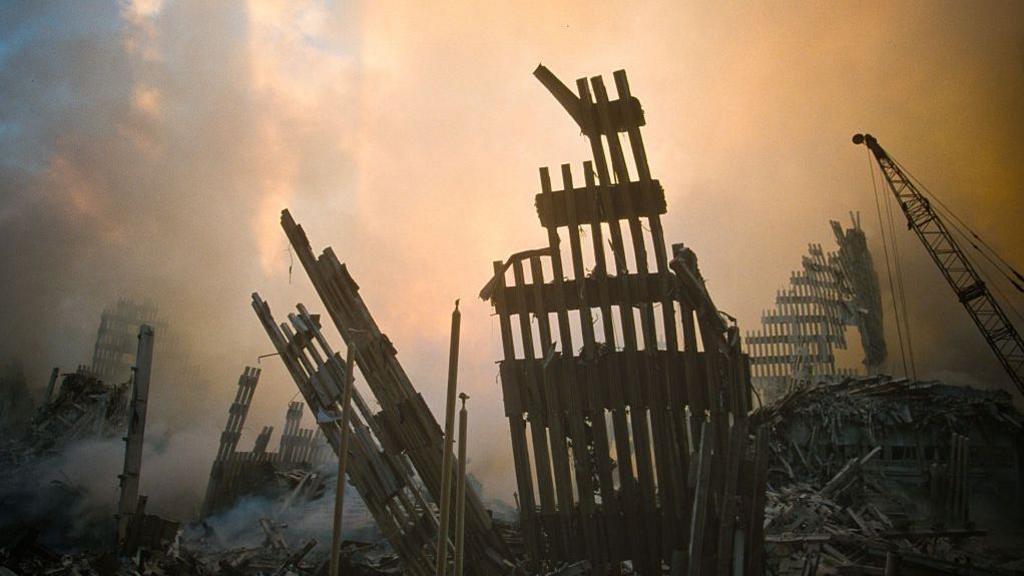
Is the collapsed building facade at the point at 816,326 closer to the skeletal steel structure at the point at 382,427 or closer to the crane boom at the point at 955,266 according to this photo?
the crane boom at the point at 955,266

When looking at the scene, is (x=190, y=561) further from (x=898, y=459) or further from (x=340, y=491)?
(x=898, y=459)

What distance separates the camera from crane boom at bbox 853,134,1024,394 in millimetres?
22391

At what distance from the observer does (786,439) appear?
52.3 ft

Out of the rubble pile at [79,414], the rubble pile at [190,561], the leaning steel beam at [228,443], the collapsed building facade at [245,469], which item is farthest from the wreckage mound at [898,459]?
the rubble pile at [79,414]

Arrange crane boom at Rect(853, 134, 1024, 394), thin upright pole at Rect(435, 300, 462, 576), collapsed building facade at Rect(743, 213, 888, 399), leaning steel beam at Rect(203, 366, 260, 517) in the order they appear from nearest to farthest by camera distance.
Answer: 1. thin upright pole at Rect(435, 300, 462, 576)
2. leaning steel beam at Rect(203, 366, 260, 517)
3. collapsed building facade at Rect(743, 213, 888, 399)
4. crane boom at Rect(853, 134, 1024, 394)

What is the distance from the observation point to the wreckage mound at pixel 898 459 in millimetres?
13125

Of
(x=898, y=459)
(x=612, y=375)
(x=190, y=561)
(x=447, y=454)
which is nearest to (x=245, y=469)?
(x=190, y=561)

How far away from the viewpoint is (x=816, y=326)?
19453 millimetres

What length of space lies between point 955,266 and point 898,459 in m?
12.8

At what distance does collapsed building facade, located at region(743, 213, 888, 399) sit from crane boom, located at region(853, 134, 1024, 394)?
4.69 m

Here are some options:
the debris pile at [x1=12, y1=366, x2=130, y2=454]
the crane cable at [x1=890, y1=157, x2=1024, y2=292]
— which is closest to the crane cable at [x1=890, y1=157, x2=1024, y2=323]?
the crane cable at [x1=890, y1=157, x2=1024, y2=292]

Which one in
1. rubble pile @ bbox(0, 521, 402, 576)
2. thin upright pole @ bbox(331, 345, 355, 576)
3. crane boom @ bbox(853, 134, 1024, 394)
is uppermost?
crane boom @ bbox(853, 134, 1024, 394)

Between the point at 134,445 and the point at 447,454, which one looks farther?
the point at 134,445

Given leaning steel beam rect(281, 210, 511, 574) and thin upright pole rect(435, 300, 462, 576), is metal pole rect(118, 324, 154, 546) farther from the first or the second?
thin upright pole rect(435, 300, 462, 576)
